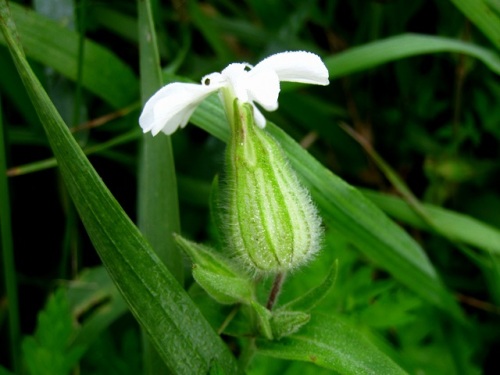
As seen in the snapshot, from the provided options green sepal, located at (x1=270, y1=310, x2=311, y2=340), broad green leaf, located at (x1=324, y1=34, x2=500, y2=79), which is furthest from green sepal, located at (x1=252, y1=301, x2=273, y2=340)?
broad green leaf, located at (x1=324, y1=34, x2=500, y2=79)

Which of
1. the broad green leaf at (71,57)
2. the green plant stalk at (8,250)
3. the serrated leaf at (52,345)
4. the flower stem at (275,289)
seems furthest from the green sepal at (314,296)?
the broad green leaf at (71,57)

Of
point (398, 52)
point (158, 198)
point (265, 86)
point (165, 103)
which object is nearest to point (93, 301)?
point (158, 198)

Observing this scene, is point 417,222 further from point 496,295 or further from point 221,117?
point 221,117

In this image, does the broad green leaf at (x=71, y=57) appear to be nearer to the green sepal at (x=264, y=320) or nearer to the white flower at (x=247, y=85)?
the white flower at (x=247, y=85)

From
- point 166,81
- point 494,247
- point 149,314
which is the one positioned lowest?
point 494,247

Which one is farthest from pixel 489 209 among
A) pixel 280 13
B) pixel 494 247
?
pixel 280 13

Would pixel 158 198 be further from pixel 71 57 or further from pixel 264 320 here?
pixel 71 57
